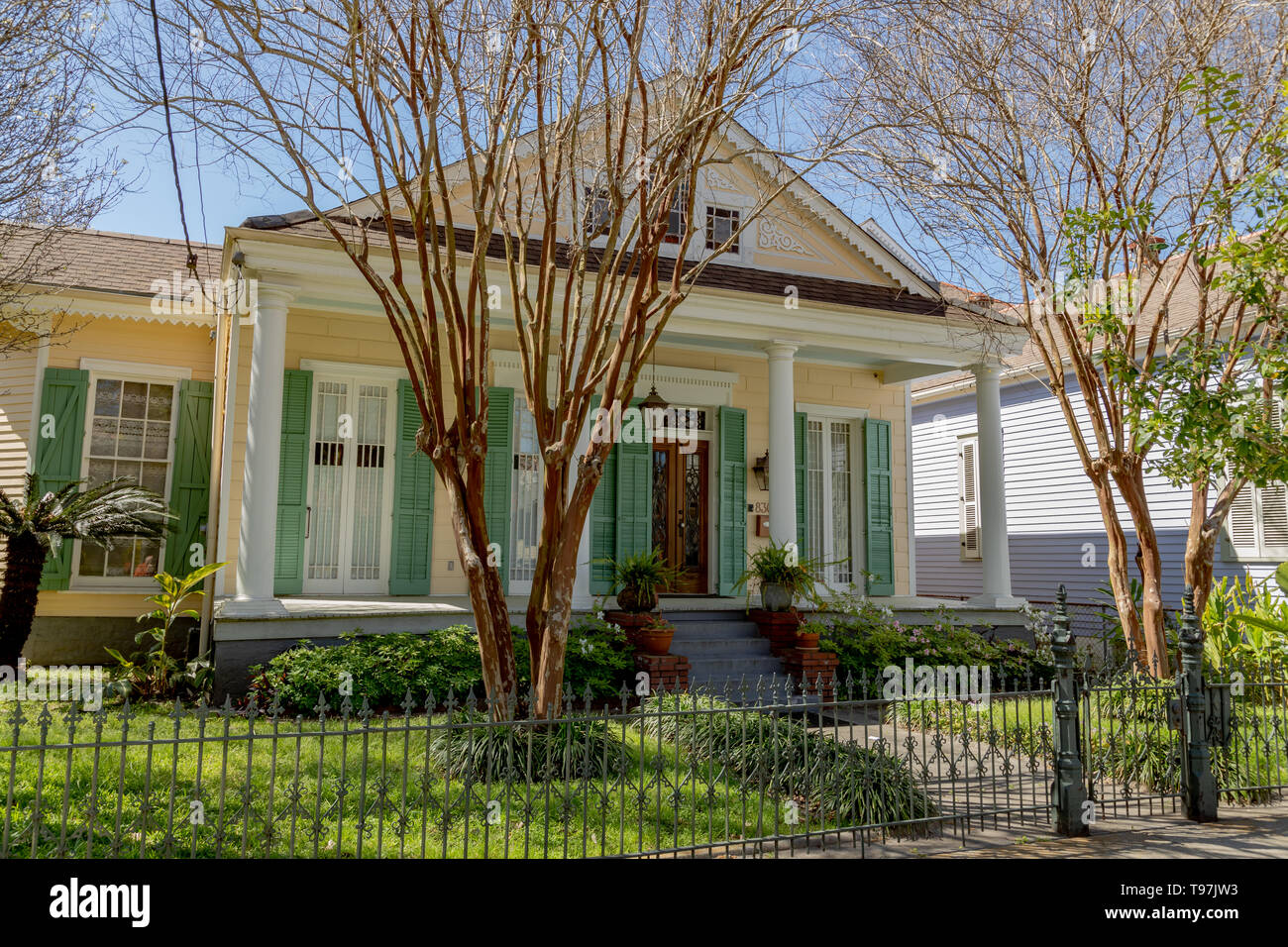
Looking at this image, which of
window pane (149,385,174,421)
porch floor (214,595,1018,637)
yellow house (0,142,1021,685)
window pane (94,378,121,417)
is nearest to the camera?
porch floor (214,595,1018,637)

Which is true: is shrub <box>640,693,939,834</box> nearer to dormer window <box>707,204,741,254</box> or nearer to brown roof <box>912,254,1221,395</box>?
brown roof <box>912,254,1221,395</box>

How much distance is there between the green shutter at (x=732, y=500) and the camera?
1284 centimetres

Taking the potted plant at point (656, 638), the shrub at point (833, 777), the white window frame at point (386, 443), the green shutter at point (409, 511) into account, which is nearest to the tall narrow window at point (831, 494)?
the potted plant at point (656, 638)

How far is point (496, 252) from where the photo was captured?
11.1 metres

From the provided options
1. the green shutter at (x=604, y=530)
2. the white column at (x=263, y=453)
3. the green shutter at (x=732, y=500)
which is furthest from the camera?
the green shutter at (x=732, y=500)

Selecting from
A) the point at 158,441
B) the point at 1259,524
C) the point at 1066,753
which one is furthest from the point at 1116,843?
the point at 158,441

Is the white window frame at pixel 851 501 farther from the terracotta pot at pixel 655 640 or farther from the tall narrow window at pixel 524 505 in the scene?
the terracotta pot at pixel 655 640

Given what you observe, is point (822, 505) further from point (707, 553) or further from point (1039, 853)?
point (1039, 853)

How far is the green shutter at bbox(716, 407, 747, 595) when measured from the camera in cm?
1284

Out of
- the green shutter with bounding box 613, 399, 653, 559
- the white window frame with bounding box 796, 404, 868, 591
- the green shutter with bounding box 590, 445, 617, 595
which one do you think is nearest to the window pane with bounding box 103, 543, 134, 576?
the green shutter with bounding box 590, 445, 617, 595

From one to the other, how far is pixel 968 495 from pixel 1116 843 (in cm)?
1387

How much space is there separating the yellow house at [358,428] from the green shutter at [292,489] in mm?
24

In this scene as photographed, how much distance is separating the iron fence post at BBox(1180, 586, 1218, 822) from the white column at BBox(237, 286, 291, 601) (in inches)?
317
